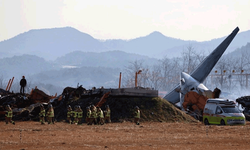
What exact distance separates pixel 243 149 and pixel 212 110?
51.4 feet

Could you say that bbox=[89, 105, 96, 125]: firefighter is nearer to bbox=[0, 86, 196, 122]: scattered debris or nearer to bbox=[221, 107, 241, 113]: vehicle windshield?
bbox=[0, 86, 196, 122]: scattered debris

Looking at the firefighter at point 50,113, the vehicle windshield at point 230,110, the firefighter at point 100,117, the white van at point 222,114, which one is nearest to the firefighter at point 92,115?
the firefighter at point 100,117

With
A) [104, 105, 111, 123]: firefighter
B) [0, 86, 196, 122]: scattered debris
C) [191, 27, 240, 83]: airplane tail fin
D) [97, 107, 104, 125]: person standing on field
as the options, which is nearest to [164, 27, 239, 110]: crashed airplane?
[191, 27, 240, 83]: airplane tail fin

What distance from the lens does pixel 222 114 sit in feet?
112

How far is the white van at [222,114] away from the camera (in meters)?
33.9

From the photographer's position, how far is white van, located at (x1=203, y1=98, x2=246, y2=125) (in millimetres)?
33938

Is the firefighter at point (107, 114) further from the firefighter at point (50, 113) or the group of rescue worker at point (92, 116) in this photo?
the firefighter at point (50, 113)

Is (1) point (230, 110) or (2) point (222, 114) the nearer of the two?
(2) point (222, 114)

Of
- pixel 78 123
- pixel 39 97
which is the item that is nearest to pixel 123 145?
pixel 78 123

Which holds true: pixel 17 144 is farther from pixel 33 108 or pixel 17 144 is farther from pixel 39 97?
pixel 39 97

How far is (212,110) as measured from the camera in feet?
115

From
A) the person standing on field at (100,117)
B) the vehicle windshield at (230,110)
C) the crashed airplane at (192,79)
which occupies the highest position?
the crashed airplane at (192,79)

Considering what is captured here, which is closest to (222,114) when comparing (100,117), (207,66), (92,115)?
(100,117)

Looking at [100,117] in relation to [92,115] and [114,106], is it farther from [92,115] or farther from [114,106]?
[114,106]
